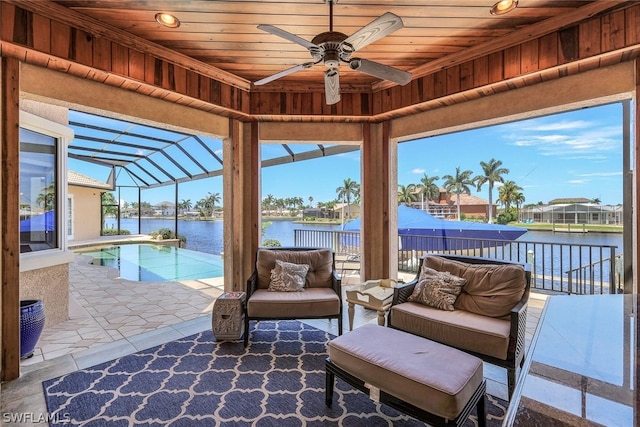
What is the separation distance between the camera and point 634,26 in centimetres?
233

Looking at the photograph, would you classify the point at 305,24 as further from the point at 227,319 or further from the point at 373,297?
the point at 227,319

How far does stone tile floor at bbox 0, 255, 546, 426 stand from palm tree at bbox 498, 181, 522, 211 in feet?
4.78

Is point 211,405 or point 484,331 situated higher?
point 484,331

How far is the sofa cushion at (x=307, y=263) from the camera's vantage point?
3.52 metres

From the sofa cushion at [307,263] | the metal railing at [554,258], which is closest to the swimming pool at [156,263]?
the sofa cushion at [307,263]

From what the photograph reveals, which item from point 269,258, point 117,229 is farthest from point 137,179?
point 269,258

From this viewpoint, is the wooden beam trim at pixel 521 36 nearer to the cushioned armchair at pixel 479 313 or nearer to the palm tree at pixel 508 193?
the palm tree at pixel 508 193

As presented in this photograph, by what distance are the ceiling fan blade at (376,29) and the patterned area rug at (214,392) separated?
257cm

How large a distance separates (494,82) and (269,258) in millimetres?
3150

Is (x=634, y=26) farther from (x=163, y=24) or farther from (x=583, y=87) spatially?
(x=163, y=24)

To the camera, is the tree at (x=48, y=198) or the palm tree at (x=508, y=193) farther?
the palm tree at (x=508, y=193)

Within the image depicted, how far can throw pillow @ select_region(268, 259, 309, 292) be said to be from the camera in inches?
130

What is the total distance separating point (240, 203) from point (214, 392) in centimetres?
252

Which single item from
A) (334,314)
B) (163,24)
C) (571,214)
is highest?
(163,24)
